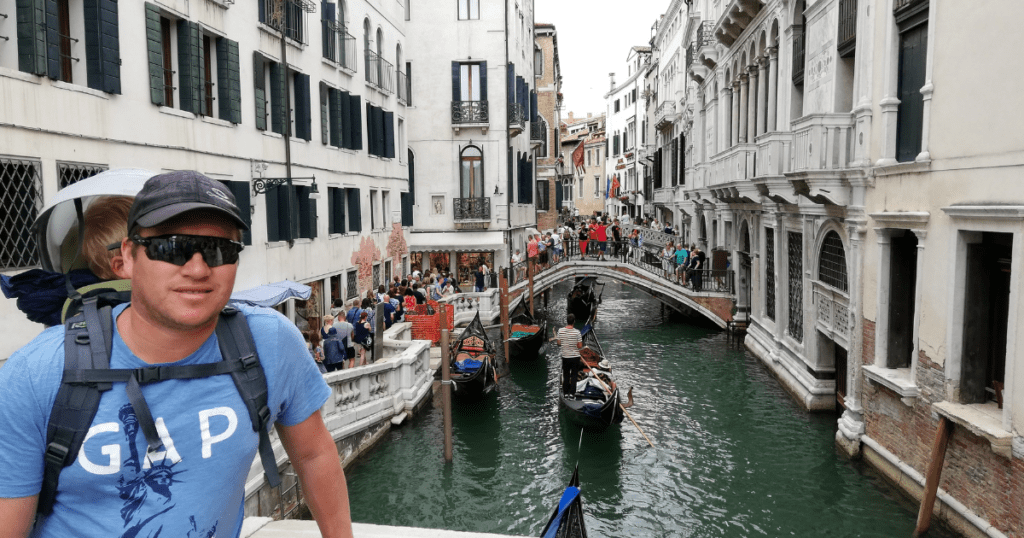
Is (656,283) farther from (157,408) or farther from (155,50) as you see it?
(157,408)

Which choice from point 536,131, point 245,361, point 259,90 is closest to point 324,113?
point 259,90

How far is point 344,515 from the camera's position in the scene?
1752 mm

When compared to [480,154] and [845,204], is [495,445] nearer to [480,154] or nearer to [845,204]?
[845,204]

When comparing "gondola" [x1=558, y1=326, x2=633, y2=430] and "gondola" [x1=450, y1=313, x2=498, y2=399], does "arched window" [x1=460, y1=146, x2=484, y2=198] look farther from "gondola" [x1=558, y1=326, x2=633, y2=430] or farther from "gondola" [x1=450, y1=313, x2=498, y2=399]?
"gondola" [x1=558, y1=326, x2=633, y2=430]

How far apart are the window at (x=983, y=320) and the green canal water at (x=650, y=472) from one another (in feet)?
5.25

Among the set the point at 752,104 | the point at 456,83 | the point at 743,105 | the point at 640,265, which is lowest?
the point at 640,265

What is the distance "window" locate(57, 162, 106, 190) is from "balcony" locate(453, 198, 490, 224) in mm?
15082

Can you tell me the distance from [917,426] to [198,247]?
887 cm

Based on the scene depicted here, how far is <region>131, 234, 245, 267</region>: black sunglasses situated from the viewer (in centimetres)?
136

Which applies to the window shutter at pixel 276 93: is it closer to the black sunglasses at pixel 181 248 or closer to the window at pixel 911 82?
the window at pixel 911 82

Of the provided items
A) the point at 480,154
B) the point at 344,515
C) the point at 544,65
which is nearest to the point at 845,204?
the point at 344,515

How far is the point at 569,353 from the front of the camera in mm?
12391

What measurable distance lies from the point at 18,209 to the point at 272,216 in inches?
215

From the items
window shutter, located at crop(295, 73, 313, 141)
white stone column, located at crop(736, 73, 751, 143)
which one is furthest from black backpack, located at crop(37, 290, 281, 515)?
white stone column, located at crop(736, 73, 751, 143)
